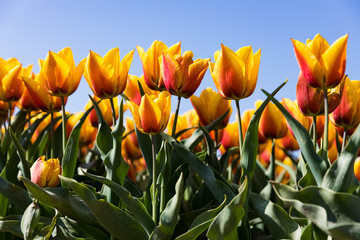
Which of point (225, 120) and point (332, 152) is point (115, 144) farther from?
point (332, 152)

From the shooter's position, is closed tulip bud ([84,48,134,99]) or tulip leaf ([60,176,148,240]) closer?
tulip leaf ([60,176,148,240])

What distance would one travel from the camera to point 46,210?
146 centimetres

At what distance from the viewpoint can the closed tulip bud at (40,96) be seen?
63.0 inches

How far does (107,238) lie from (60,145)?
0.59 m

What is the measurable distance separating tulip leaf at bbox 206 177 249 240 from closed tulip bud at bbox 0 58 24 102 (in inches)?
39.4

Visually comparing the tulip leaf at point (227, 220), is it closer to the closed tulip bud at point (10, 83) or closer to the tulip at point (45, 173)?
the tulip at point (45, 173)

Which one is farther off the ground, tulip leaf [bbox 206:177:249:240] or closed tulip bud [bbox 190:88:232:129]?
closed tulip bud [bbox 190:88:232:129]

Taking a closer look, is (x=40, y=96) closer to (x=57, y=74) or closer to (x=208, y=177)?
(x=57, y=74)

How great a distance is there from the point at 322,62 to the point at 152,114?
1.39ft

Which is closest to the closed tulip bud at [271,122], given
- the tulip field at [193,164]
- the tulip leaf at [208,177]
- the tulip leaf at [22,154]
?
the tulip field at [193,164]

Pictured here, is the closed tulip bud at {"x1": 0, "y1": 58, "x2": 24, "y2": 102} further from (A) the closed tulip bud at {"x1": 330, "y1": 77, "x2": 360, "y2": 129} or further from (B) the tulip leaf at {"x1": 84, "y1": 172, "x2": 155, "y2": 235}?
(A) the closed tulip bud at {"x1": 330, "y1": 77, "x2": 360, "y2": 129}

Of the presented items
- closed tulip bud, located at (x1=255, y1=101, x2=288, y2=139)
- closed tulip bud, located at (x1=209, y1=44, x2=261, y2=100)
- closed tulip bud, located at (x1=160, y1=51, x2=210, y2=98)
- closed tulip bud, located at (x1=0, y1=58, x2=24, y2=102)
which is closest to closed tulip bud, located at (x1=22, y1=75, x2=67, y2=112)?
closed tulip bud, located at (x1=0, y1=58, x2=24, y2=102)

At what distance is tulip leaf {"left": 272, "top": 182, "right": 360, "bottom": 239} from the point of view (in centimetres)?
90

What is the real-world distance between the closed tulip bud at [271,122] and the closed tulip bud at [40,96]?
74 centimetres
